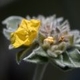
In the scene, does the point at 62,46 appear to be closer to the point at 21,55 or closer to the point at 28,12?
the point at 21,55

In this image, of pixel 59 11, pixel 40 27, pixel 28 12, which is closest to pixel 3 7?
pixel 28 12

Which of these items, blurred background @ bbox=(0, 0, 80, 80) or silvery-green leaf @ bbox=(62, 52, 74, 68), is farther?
blurred background @ bbox=(0, 0, 80, 80)

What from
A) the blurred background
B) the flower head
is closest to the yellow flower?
the flower head

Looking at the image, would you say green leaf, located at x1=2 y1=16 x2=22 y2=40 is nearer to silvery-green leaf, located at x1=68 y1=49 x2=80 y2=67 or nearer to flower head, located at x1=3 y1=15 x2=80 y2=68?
flower head, located at x1=3 y1=15 x2=80 y2=68

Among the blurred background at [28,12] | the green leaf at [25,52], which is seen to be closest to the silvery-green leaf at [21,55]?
the green leaf at [25,52]

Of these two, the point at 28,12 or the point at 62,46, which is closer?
the point at 62,46

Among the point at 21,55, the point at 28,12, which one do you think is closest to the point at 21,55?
the point at 21,55

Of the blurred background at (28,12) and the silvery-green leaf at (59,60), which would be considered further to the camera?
the blurred background at (28,12)

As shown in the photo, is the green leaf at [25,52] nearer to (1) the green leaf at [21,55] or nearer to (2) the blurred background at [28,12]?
(1) the green leaf at [21,55]
